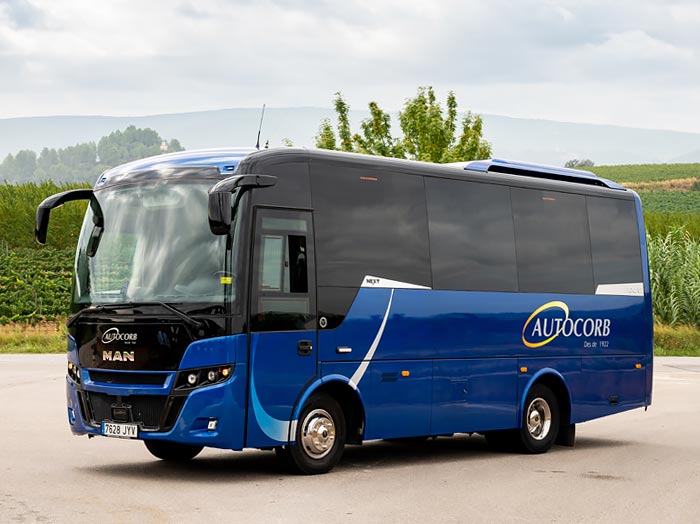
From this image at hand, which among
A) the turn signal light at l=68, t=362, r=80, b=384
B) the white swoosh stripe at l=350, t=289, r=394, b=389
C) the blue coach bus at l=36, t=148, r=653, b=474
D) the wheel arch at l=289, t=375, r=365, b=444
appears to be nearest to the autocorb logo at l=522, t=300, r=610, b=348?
the blue coach bus at l=36, t=148, r=653, b=474

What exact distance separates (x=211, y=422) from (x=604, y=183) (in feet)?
26.6

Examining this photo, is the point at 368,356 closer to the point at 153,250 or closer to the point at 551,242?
the point at 153,250

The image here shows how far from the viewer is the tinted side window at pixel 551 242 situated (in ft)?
50.5

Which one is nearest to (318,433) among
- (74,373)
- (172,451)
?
(172,451)

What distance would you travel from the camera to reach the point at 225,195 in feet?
36.6

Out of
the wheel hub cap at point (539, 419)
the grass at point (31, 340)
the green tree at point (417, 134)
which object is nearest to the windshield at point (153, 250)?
the wheel hub cap at point (539, 419)

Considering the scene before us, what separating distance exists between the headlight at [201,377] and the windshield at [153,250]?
638mm

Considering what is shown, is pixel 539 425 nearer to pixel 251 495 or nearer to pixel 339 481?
pixel 339 481

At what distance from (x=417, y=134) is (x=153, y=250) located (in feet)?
132

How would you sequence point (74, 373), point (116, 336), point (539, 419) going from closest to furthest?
point (116, 336) → point (74, 373) → point (539, 419)

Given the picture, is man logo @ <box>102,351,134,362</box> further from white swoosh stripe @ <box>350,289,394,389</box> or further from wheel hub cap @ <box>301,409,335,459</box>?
white swoosh stripe @ <box>350,289,394,389</box>

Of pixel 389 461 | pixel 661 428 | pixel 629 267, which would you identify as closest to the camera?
pixel 389 461

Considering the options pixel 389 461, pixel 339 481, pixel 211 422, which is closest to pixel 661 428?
pixel 389 461

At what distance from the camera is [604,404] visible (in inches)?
648
